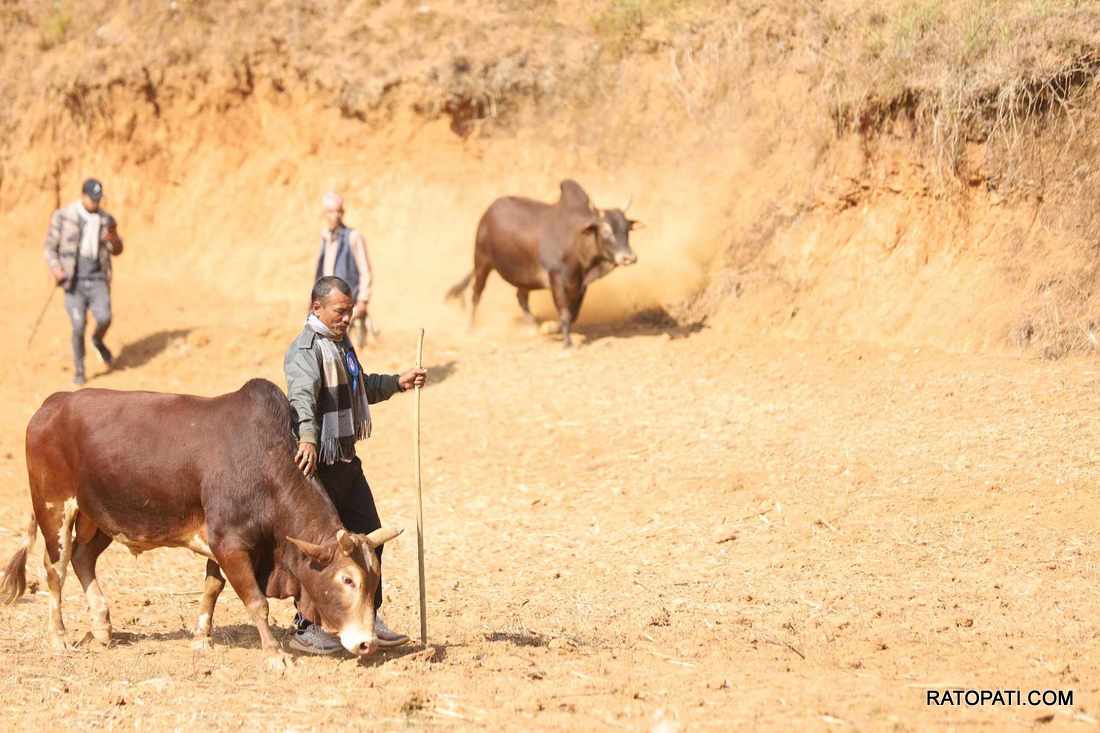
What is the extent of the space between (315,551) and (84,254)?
29.5 feet

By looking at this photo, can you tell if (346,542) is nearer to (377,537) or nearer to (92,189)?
(377,537)

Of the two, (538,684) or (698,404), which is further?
(698,404)

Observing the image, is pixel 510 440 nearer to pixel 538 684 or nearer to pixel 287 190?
pixel 538 684

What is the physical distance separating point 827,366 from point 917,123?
107 inches

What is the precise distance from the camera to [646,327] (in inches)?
614

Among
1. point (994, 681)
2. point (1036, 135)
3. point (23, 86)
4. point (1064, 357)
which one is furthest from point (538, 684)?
point (23, 86)

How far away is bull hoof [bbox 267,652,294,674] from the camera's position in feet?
21.5

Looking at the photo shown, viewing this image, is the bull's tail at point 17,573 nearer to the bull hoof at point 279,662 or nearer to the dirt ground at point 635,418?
the dirt ground at point 635,418

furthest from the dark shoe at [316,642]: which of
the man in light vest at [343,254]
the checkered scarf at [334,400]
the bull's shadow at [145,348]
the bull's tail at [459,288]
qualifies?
the bull's tail at [459,288]

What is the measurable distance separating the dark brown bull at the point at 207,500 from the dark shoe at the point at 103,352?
7927 mm

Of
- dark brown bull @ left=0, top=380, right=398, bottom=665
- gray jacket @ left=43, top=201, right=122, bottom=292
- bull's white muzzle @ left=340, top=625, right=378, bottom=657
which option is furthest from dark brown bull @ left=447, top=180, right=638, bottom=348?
bull's white muzzle @ left=340, top=625, right=378, bottom=657

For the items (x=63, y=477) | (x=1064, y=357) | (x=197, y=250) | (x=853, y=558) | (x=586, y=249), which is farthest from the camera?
(x=197, y=250)

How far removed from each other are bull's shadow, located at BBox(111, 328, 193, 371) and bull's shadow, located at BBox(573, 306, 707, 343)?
474cm

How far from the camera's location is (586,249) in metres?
15.0
